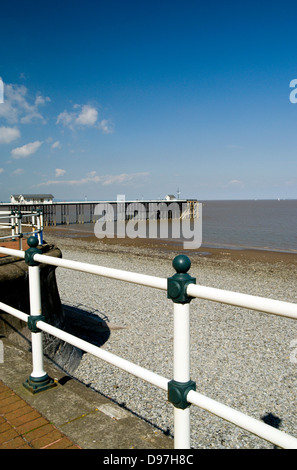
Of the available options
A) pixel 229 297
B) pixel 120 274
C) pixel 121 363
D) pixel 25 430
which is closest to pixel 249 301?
pixel 229 297

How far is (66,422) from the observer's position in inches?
93.1

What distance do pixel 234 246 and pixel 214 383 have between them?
26.1 metres

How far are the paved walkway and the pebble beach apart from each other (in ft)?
9.00

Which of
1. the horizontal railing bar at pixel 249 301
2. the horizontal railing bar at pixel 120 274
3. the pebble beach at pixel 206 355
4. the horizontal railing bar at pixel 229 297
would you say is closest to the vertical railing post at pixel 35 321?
the horizontal railing bar at pixel 120 274

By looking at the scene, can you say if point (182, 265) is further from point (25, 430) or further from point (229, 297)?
point (25, 430)

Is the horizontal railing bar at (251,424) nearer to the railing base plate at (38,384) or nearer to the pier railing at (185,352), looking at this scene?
the pier railing at (185,352)

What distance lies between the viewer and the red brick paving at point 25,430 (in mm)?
2154

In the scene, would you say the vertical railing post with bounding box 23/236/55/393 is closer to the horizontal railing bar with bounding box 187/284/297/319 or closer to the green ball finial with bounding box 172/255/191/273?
the green ball finial with bounding box 172/255/191/273

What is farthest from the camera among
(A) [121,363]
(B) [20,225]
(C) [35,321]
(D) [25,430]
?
(B) [20,225]

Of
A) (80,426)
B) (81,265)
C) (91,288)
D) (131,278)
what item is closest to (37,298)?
(81,265)

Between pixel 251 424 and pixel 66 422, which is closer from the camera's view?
pixel 251 424

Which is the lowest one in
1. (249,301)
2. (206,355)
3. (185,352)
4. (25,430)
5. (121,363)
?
(206,355)

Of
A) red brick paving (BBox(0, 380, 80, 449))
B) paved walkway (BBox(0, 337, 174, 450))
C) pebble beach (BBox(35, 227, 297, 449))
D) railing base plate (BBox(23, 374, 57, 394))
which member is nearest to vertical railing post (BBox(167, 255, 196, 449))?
paved walkway (BBox(0, 337, 174, 450))

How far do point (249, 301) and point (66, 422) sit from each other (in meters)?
1.58
